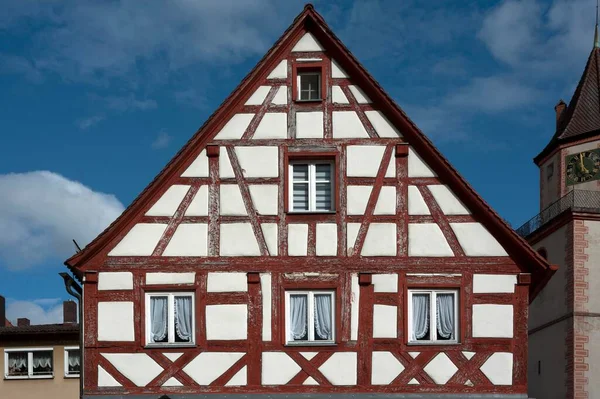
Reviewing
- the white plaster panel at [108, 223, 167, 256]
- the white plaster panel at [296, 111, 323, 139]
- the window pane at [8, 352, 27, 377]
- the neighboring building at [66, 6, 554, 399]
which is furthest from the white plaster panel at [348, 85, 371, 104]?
the window pane at [8, 352, 27, 377]

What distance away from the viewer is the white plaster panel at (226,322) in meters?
18.5

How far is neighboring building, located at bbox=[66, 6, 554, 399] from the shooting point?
60.1 ft

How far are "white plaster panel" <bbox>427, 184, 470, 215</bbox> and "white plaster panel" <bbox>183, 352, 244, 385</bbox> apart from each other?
5.17 metres

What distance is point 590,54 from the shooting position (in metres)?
43.7

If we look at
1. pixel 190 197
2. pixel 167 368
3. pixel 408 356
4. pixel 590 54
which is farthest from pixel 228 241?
pixel 590 54

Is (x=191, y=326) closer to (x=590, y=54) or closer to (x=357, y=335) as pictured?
(x=357, y=335)

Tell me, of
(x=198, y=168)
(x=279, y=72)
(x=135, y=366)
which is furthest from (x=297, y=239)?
(x=135, y=366)

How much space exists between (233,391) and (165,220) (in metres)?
3.79

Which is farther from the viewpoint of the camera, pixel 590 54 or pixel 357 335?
pixel 590 54

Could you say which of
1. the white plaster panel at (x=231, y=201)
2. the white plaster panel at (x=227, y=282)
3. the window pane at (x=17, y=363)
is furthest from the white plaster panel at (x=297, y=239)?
the window pane at (x=17, y=363)

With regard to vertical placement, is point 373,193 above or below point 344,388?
above

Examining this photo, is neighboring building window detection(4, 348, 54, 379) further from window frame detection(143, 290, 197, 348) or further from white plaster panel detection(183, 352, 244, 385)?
white plaster panel detection(183, 352, 244, 385)

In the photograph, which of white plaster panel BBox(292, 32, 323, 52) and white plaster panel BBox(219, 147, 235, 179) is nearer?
white plaster panel BBox(219, 147, 235, 179)

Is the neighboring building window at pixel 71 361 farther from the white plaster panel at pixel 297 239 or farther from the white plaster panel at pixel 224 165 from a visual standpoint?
the white plaster panel at pixel 297 239
